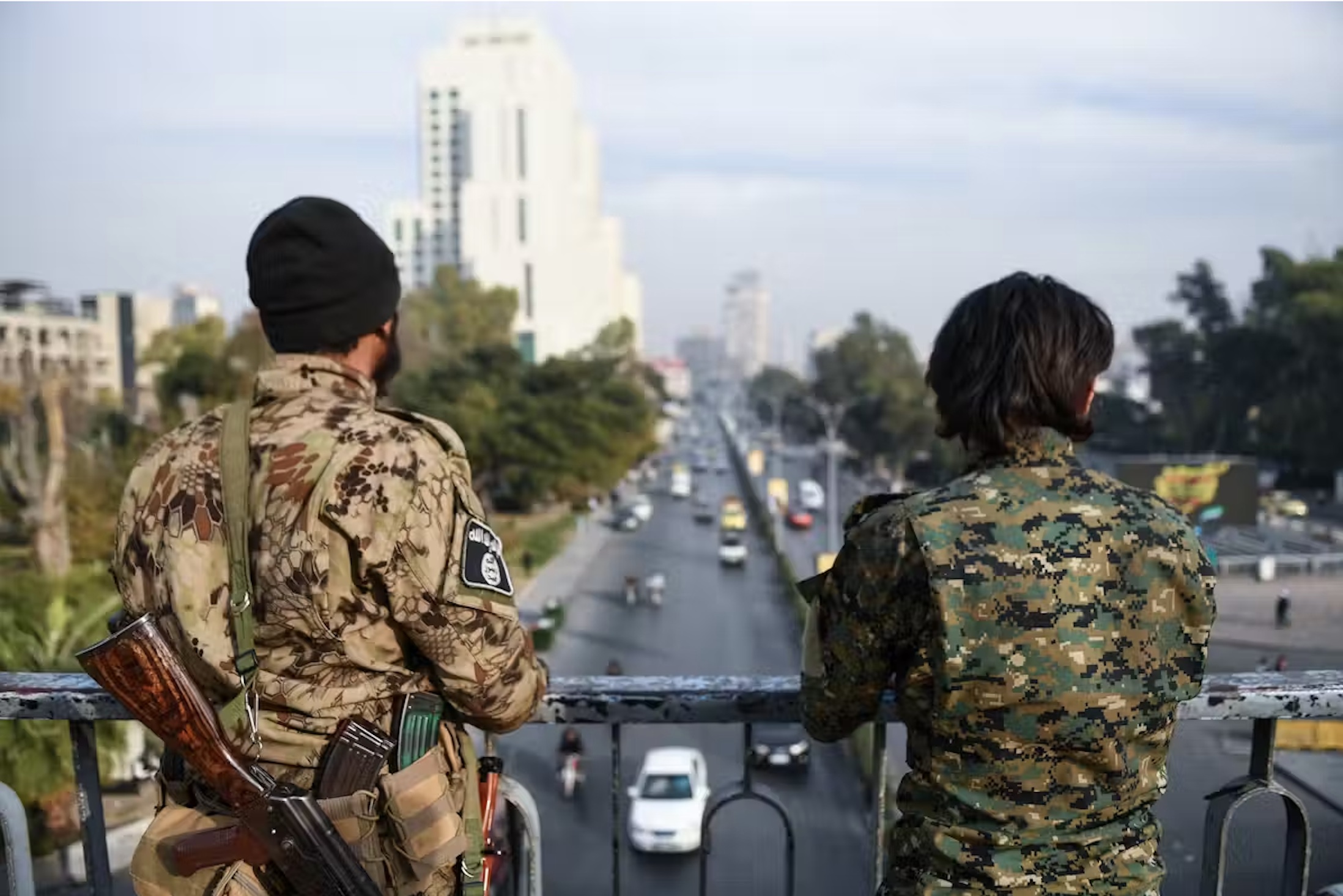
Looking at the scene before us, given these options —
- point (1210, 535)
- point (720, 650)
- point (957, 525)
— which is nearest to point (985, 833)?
point (957, 525)

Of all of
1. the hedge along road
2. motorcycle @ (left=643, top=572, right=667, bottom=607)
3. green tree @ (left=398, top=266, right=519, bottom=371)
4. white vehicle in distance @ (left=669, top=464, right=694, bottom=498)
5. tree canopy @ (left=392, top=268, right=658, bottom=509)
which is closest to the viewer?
the hedge along road

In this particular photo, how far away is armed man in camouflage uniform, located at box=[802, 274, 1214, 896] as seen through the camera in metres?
1.21

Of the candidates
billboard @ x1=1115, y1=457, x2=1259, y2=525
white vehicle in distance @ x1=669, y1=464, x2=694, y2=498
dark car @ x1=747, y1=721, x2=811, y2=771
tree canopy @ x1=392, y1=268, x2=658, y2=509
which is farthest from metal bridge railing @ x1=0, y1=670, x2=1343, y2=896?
white vehicle in distance @ x1=669, y1=464, x2=694, y2=498

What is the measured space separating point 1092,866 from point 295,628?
1.03 m

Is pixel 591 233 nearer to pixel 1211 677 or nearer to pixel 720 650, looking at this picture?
pixel 720 650

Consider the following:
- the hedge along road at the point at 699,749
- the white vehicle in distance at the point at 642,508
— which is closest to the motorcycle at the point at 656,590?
the hedge along road at the point at 699,749

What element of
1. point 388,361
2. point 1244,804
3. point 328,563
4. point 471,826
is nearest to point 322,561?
point 328,563

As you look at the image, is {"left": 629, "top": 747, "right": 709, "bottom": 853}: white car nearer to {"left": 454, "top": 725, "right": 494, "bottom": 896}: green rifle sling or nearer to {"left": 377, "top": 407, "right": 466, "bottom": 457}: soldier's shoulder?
{"left": 454, "top": 725, "right": 494, "bottom": 896}: green rifle sling

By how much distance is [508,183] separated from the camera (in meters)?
69.8

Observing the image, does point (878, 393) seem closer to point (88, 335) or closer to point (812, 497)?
point (812, 497)

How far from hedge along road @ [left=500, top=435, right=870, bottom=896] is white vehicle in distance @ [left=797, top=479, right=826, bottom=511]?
12.8 m

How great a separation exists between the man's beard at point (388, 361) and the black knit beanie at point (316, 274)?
72 mm

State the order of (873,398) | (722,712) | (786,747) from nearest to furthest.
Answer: (722,712), (786,747), (873,398)

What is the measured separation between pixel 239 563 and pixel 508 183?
235 feet
